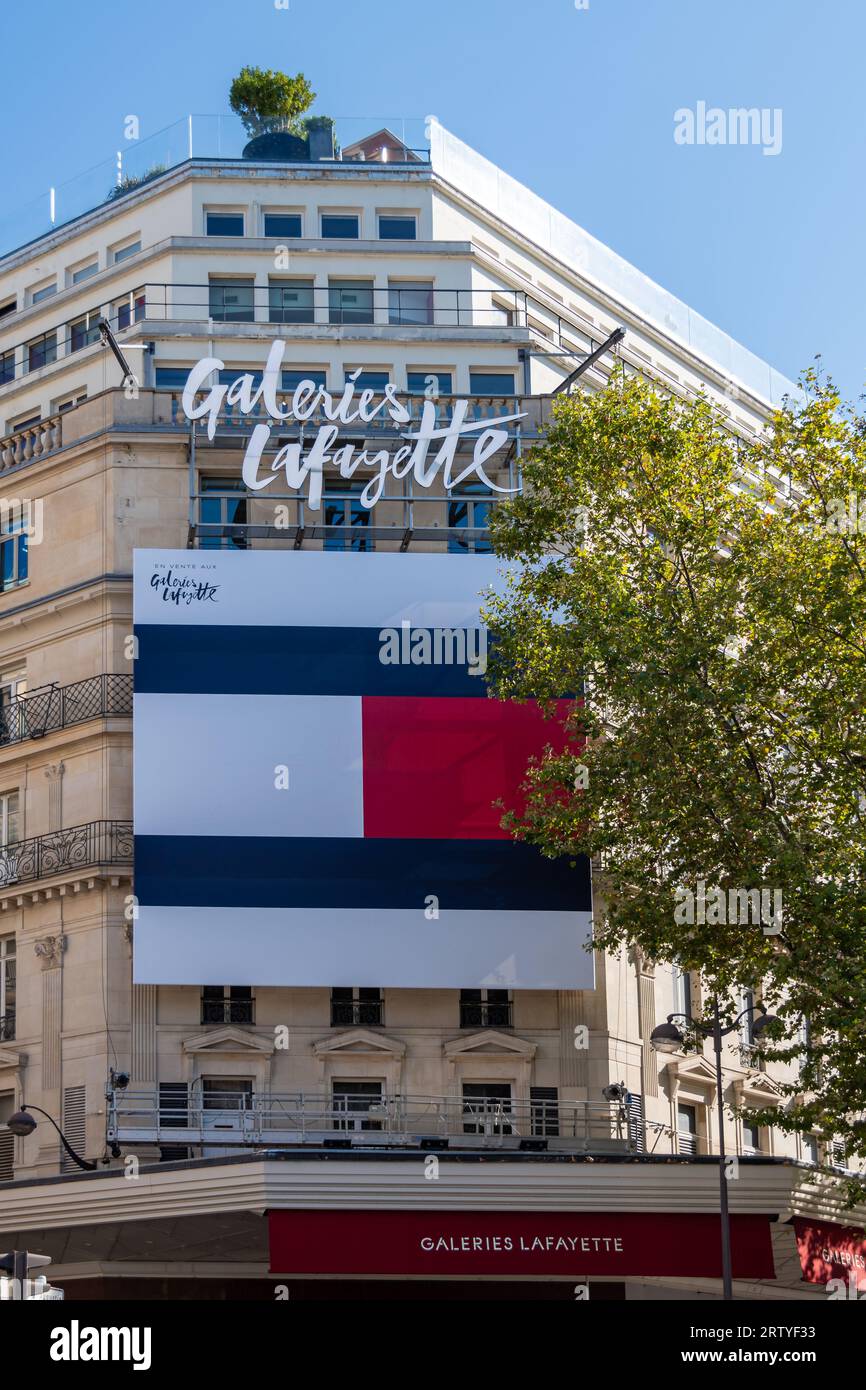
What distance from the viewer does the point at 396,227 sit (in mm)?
58031

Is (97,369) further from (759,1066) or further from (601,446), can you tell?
(759,1066)

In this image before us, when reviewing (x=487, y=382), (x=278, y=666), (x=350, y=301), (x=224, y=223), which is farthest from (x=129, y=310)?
(x=278, y=666)

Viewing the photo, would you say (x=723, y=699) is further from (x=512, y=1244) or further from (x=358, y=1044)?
(x=358, y=1044)

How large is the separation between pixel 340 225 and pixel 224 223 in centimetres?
348

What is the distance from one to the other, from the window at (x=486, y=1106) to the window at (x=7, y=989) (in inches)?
410

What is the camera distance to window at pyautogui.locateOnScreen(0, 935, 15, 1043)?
43.5 m

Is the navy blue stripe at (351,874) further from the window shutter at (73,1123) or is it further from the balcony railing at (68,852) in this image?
the window shutter at (73,1123)

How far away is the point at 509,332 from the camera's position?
179ft

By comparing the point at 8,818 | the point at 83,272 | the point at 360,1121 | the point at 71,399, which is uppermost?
the point at 83,272

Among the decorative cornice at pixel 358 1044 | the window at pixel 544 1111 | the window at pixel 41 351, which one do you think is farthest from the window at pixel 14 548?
the window at pixel 544 1111

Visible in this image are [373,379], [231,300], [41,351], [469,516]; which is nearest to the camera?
[469,516]

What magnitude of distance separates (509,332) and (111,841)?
792 inches
